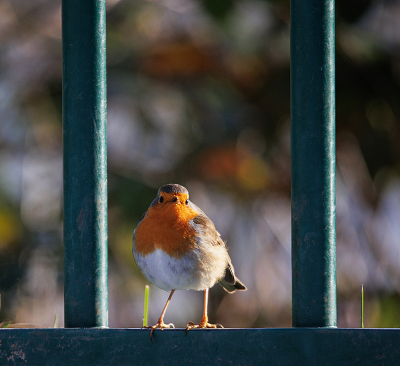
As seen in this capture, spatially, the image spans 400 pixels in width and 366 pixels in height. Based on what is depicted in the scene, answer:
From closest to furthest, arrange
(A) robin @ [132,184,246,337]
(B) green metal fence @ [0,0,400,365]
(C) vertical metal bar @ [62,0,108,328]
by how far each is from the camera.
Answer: (B) green metal fence @ [0,0,400,365], (C) vertical metal bar @ [62,0,108,328], (A) robin @ [132,184,246,337]

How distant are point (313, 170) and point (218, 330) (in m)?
0.49

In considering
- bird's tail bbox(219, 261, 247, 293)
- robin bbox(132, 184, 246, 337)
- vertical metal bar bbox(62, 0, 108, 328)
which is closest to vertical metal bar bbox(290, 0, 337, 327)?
vertical metal bar bbox(62, 0, 108, 328)

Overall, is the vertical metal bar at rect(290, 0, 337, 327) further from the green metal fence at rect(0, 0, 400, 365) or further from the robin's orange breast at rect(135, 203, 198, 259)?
the robin's orange breast at rect(135, 203, 198, 259)

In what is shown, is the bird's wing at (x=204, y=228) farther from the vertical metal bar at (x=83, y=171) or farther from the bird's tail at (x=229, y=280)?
the vertical metal bar at (x=83, y=171)

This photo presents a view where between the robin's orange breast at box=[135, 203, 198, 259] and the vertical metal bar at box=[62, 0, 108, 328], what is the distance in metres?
0.71

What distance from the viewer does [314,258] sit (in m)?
1.44

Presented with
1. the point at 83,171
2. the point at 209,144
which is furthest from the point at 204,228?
the point at 209,144

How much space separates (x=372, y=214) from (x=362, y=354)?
16.1 ft

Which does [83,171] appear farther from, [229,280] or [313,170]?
[229,280]

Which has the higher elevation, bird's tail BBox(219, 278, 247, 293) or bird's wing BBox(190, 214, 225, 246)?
bird's wing BBox(190, 214, 225, 246)

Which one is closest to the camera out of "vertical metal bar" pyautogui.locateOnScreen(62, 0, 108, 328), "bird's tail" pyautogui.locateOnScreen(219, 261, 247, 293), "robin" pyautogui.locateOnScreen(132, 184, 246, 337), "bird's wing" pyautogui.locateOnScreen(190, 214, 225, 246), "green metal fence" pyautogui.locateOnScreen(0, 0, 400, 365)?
"green metal fence" pyautogui.locateOnScreen(0, 0, 400, 365)

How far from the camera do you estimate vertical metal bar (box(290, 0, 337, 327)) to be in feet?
4.74

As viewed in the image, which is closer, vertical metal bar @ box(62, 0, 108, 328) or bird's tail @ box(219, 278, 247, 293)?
vertical metal bar @ box(62, 0, 108, 328)

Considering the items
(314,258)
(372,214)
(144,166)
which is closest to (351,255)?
(372,214)
